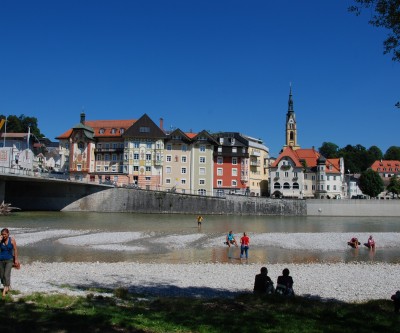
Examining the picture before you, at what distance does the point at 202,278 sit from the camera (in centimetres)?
1877

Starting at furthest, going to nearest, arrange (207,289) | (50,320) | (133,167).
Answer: (133,167), (207,289), (50,320)

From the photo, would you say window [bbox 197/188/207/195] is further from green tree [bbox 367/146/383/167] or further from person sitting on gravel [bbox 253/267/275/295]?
green tree [bbox 367/146/383/167]

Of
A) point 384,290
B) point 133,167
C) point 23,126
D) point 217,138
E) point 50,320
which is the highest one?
point 23,126

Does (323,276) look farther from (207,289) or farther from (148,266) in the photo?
(148,266)

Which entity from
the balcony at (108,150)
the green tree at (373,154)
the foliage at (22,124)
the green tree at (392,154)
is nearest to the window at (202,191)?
the balcony at (108,150)

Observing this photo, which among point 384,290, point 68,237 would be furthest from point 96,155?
point 384,290

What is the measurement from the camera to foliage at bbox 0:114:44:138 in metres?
137

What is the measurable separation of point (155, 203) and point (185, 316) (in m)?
65.6

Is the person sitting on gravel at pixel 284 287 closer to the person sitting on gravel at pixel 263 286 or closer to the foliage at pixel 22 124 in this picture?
the person sitting on gravel at pixel 263 286

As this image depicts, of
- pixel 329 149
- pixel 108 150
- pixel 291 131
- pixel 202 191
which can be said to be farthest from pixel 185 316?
pixel 329 149

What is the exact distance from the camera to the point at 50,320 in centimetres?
840

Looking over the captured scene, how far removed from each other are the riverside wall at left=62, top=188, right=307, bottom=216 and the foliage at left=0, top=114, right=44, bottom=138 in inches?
3029

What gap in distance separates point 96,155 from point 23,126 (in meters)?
69.0

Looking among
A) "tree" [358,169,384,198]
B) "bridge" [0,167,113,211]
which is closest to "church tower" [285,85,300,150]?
"tree" [358,169,384,198]
